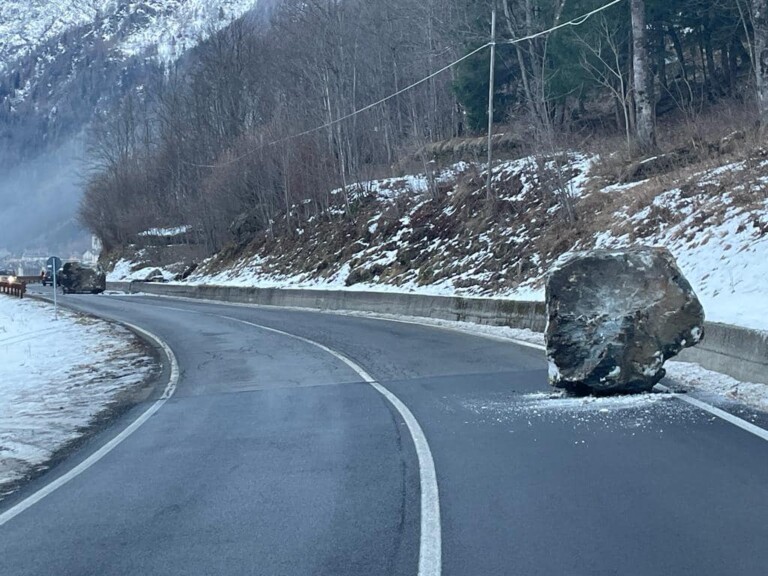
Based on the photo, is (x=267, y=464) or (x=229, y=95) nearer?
(x=267, y=464)

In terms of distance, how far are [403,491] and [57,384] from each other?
1020 cm

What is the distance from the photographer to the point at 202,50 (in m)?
75.9

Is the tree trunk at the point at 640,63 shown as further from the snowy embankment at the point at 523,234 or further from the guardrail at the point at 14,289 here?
the guardrail at the point at 14,289

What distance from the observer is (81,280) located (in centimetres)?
6475

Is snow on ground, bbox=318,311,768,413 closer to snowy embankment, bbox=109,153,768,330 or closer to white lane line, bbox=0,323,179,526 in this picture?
snowy embankment, bbox=109,153,768,330

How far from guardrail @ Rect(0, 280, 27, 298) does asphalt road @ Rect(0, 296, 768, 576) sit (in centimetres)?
4926

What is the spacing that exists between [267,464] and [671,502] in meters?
3.82

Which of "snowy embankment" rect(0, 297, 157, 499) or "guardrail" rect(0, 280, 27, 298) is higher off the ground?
"guardrail" rect(0, 280, 27, 298)

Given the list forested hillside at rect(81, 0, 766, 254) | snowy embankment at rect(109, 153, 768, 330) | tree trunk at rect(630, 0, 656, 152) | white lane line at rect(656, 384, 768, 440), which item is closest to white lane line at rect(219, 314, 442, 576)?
white lane line at rect(656, 384, 768, 440)

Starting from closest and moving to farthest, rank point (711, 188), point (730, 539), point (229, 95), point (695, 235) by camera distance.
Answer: point (730, 539) → point (695, 235) → point (711, 188) → point (229, 95)

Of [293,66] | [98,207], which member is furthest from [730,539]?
[98,207]

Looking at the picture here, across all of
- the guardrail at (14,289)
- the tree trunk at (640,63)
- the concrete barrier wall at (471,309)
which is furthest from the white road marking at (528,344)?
the guardrail at (14,289)

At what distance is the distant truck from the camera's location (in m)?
64.7

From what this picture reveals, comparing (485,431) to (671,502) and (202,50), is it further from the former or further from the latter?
(202,50)
